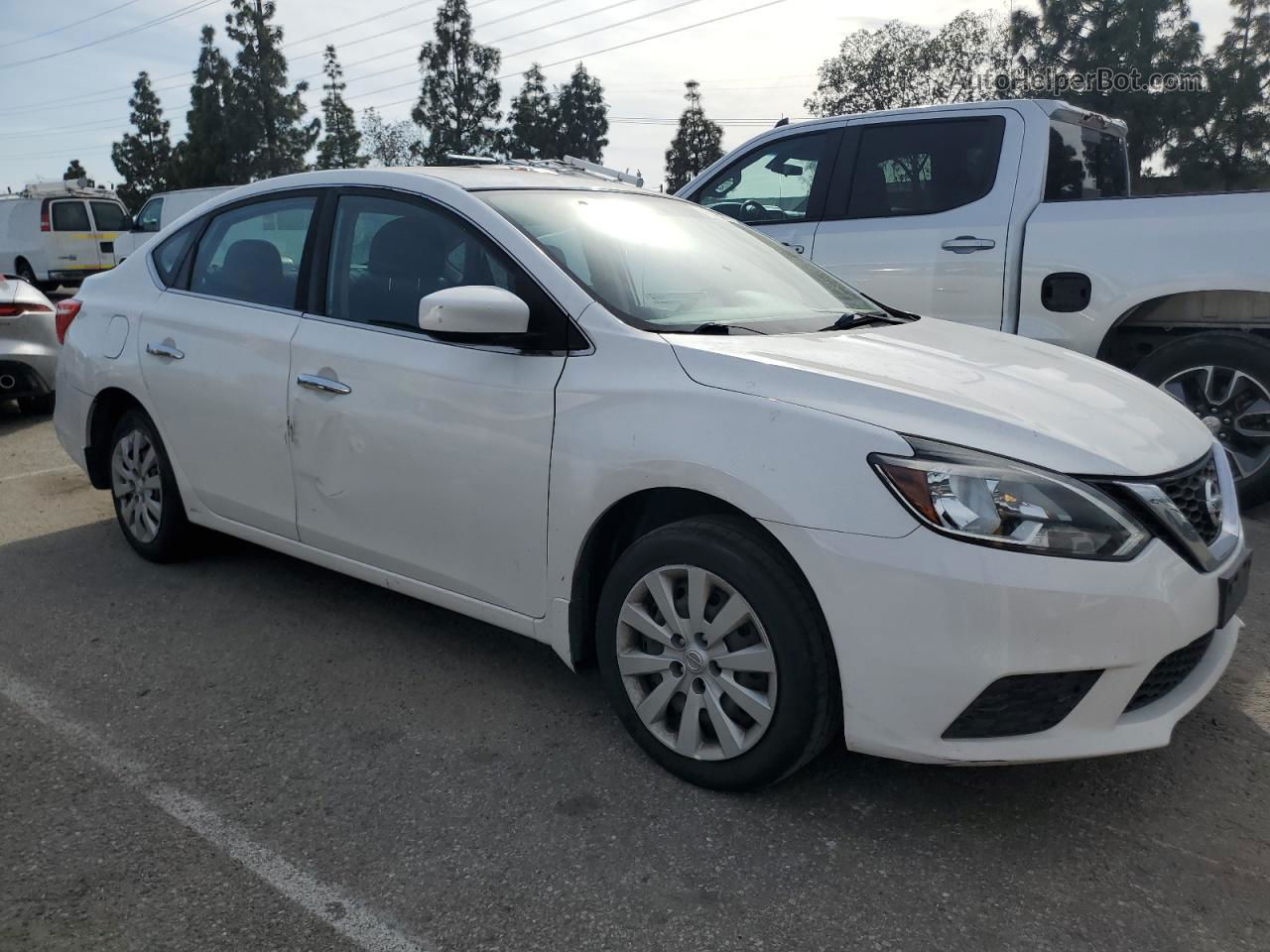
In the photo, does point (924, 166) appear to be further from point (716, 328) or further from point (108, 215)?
point (108, 215)

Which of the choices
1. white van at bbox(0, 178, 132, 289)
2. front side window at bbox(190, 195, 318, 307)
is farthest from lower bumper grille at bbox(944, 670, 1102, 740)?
white van at bbox(0, 178, 132, 289)

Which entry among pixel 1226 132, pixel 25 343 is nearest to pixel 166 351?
pixel 25 343

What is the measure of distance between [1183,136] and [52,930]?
48156mm

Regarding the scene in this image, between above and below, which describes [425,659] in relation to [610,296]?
below

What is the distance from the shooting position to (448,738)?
326cm

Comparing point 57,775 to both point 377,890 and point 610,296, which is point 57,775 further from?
point 610,296

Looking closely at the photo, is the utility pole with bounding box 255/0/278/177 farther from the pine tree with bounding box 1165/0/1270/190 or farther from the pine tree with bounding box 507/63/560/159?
the pine tree with bounding box 1165/0/1270/190

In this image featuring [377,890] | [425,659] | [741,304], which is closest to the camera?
[377,890]

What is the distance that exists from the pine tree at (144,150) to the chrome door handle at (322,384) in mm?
63451

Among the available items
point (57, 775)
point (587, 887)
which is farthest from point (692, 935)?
point (57, 775)

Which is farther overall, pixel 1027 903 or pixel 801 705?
pixel 801 705

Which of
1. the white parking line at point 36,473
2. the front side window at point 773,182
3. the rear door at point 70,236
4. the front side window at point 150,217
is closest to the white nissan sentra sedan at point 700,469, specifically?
the front side window at point 773,182

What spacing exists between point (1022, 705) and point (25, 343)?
7961 mm

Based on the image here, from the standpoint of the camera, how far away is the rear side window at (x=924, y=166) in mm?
5984
